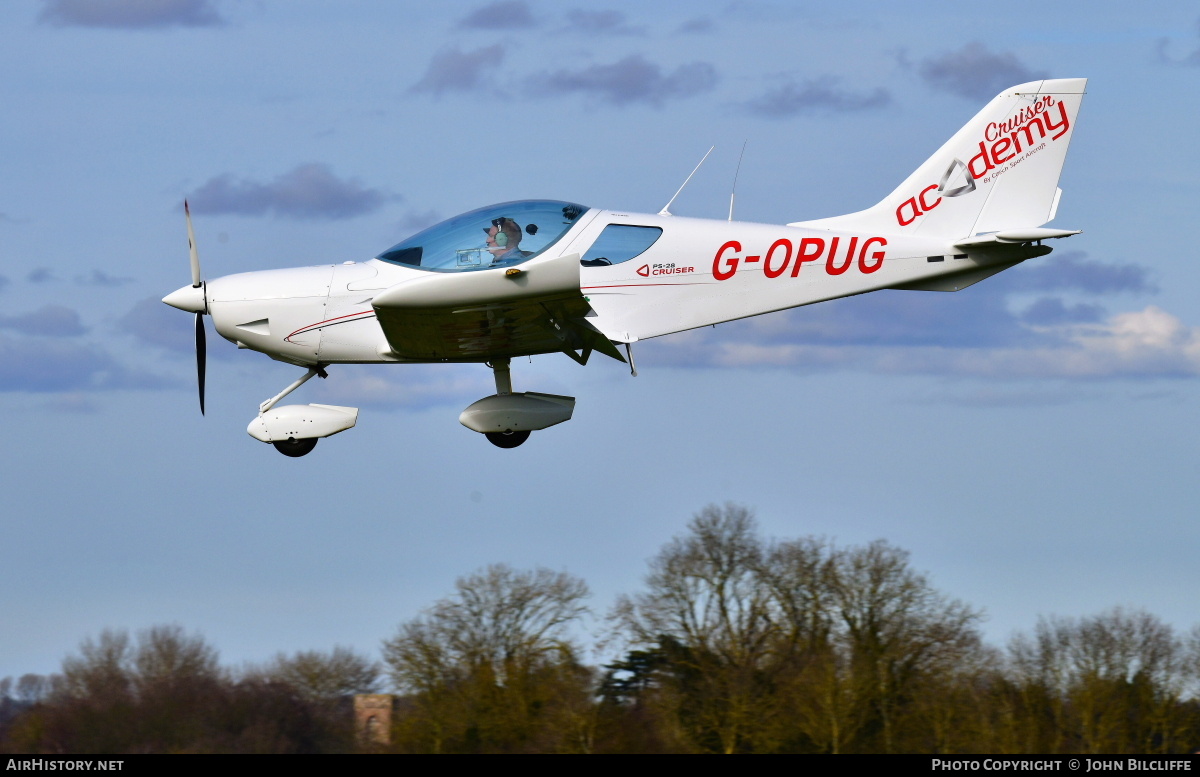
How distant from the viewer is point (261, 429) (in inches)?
523

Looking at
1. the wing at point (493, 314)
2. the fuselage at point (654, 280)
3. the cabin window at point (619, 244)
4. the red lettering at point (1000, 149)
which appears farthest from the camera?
the red lettering at point (1000, 149)

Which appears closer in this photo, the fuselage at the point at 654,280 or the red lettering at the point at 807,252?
the fuselage at the point at 654,280

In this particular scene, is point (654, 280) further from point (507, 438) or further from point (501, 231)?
point (507, 438)

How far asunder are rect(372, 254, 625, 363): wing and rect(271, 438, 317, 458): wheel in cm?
125

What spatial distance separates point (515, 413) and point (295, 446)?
86.0 inches

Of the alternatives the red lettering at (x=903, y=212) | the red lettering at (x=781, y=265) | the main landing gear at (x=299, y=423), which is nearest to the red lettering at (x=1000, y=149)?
the red lettering at (x=903, y=212)

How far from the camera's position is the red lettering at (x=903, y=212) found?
13.8 metres

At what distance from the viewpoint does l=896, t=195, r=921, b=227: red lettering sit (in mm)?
13766

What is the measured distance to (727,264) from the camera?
43.4 ft

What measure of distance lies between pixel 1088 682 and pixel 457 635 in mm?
11754

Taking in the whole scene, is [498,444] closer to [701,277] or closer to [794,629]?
[701,277]

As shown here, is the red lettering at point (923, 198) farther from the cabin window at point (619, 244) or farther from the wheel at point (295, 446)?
the wheel at point (295, 446)

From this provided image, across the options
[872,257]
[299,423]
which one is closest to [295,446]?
[299,423]

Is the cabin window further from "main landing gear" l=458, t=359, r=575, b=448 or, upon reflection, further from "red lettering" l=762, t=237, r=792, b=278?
"main landing gear" l=458, t=359, r=575, b=448
